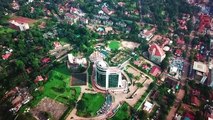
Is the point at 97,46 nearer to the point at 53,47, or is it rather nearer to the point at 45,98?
the point at 53,47

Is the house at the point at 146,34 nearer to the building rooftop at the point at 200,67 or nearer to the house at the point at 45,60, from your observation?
the building rooftop at the point at 200,67

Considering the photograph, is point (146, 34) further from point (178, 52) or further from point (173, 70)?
point (173, 70)

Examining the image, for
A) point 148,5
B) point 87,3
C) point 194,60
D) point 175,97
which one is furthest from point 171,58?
point 87,3

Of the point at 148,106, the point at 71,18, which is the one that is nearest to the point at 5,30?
the point at 71,18

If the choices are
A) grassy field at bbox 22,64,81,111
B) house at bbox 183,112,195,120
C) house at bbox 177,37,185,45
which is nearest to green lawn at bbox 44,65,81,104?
grassy field at bbox 22,64,81,111

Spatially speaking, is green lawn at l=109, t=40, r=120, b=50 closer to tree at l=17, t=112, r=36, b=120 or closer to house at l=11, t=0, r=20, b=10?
tree at l=17, t=112, r=36, b=120

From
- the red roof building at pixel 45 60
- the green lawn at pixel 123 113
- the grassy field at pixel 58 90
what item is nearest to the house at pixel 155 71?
the green lawn at pixel 123 113
